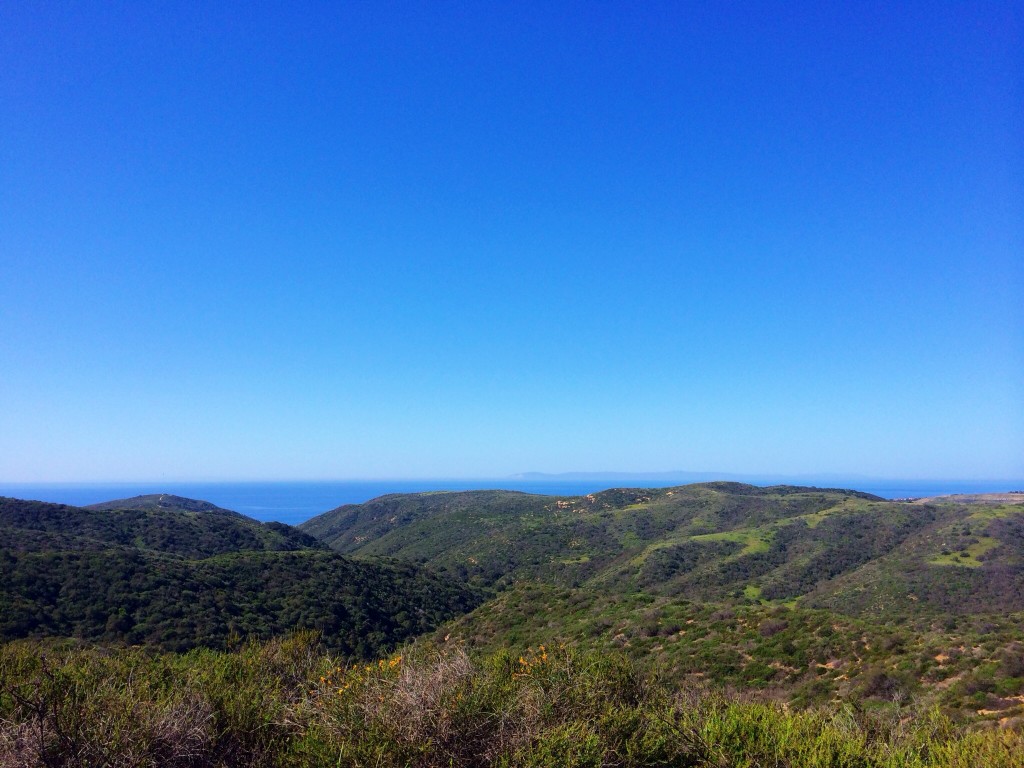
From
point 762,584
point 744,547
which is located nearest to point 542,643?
point 762,584

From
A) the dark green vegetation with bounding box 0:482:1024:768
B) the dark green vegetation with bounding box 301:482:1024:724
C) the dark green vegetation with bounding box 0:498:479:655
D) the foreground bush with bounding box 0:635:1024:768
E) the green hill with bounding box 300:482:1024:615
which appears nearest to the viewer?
the foreground bush with bounding box 0:635:1024:768

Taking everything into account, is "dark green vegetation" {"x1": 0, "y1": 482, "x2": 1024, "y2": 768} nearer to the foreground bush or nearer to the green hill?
the foreground bush

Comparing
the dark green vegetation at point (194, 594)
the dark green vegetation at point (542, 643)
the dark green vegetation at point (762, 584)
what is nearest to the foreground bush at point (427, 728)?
the dark green vegetation at point (542, 643)

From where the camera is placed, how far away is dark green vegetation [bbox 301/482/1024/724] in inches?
655

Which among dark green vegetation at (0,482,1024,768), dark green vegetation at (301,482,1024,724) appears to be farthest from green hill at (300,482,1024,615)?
dark green vegetation at (0,482,1024,768)

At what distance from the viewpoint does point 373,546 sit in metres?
100

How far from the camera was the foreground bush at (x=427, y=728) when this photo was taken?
622 cm

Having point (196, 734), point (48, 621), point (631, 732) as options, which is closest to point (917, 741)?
point (631, 732)

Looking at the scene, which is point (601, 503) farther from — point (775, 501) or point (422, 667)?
point (422, 667)

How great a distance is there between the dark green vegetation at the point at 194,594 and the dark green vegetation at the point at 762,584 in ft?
30.0

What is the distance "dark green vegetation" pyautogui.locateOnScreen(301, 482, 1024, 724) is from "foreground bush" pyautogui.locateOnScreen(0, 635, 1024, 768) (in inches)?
295

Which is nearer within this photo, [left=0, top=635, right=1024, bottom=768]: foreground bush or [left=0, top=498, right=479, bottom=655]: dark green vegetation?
[left=0, top=635, right=1024, bottom=768]: foreground bush

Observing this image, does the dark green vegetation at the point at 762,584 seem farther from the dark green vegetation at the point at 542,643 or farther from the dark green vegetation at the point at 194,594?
the dark green vegetation at the point at 194,594

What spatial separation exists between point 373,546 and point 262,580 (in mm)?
61961
